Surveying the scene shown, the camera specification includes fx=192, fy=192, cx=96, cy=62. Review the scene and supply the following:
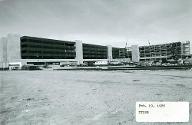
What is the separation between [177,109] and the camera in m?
3.88

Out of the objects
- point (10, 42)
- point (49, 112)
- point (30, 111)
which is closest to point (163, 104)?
point (49, 112)

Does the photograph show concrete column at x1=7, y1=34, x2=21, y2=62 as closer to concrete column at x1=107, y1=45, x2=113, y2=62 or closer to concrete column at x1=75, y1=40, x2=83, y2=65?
concrete column at x1=75, y1=40, x2=83, y2=65

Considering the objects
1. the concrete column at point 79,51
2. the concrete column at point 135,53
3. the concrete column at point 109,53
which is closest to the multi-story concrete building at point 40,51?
the concrete column at point 79,51

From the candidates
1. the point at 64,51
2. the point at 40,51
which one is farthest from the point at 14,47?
the point at 64,51

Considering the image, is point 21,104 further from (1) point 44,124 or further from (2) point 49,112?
(1) point 44,124

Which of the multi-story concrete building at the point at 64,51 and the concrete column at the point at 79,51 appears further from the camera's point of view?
the concrete column at the point at 79,51

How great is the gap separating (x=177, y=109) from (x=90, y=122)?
2538 mm

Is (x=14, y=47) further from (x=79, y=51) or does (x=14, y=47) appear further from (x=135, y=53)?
(x=135, y=53)

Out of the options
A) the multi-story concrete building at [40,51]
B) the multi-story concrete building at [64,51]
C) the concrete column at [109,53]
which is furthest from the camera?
the concrete column at [109,53]

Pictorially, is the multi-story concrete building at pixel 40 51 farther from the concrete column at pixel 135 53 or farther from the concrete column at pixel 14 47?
the concrete column at pixel 135 53

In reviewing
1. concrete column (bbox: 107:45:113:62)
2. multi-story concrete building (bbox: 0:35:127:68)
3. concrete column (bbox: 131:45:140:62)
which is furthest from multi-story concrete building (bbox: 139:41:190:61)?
multi-story concrete building (bbox: 0:35:127:68)

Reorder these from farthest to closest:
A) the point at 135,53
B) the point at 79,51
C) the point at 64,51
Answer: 1. the point at 135,53
2. the point at 79,51
3. the point at 64,51

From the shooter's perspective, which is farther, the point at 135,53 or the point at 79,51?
the point at 135,53

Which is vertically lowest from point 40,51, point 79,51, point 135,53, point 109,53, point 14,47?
point 40,51
